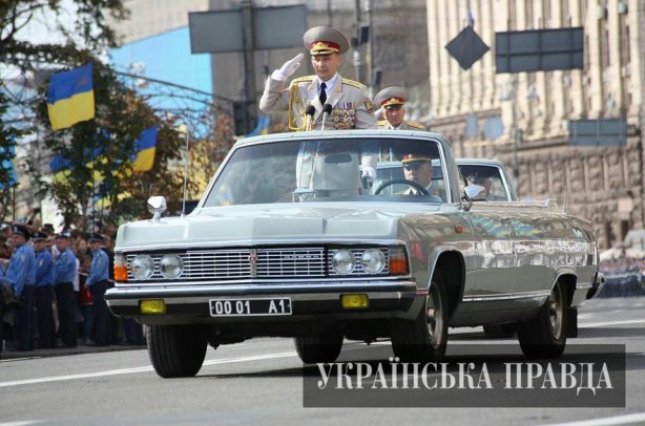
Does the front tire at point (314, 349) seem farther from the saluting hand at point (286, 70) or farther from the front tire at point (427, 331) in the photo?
the saluting hand at point (286, 70)

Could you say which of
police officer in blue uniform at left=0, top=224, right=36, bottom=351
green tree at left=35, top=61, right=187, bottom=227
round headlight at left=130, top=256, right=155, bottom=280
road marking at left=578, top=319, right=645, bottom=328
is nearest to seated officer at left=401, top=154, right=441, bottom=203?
round headlight at left=130, top=256, right=155, bottom=280

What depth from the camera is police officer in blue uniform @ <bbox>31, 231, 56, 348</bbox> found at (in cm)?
2675

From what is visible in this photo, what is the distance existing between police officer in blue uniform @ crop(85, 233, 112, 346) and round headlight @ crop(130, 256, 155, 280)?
48.0 feet

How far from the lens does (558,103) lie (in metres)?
103

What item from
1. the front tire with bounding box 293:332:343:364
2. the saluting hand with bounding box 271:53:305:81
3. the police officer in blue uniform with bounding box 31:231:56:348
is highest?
the saluting hand with bounding box 271:53:305:81

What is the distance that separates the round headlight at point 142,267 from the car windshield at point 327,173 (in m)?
1.09

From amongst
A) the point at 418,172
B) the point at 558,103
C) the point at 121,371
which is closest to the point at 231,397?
the point at 418,172

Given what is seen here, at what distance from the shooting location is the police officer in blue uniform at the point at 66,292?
27422 millimetres

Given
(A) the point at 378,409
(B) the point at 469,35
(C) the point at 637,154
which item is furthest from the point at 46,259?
(C) the point at 637,154

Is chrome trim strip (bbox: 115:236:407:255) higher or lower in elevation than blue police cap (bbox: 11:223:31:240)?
higher

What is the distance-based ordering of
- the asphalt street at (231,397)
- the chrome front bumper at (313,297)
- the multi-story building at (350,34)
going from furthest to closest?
the multi-story building at (350,34), the chrome front bumper at (313,297), the asphalt street at (231,397)

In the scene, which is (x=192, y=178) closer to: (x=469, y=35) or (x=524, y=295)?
(x=469, y=35)

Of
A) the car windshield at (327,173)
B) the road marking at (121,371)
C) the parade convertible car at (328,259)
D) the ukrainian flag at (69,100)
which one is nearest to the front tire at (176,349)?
the parade convertible car at (328,259)

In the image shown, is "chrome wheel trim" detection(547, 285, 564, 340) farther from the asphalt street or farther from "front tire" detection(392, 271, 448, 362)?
"front tire" detection(392, 271, 448, 362)
